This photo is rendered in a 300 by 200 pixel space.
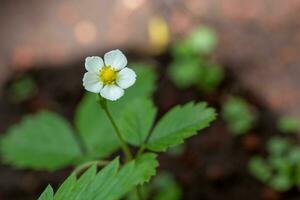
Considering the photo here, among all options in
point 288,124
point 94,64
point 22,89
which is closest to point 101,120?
point 94,64

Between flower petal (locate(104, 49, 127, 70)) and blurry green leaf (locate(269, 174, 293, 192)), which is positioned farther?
blurry green leaf (locate(269, 174, 293, 192))

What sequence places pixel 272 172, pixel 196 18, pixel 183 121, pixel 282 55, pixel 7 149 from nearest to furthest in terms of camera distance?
pixel 183 121 < pixel 7 149 < pixel 272 172 < pixel 282 55 < pixel 196 18

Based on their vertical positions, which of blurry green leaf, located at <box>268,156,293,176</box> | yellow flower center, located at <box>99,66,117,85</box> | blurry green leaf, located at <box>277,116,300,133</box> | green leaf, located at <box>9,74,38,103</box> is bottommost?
blurry green leaf, located at <box>268,156,293,176</box>

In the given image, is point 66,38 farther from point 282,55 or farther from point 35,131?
point 35,131

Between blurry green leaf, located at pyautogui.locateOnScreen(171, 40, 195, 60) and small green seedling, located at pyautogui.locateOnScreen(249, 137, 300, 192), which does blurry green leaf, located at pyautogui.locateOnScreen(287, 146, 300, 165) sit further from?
blurry green leaf, located at pyautogui.locateOnScreen(171, 40, 195, 60)

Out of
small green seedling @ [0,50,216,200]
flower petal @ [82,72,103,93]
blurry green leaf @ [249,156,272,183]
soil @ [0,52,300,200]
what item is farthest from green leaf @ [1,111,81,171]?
blurry green leaf @ [249,156,272,183]

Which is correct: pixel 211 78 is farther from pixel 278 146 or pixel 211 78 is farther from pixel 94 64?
pixel 94 64

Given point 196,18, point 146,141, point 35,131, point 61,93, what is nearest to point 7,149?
point 35,131
